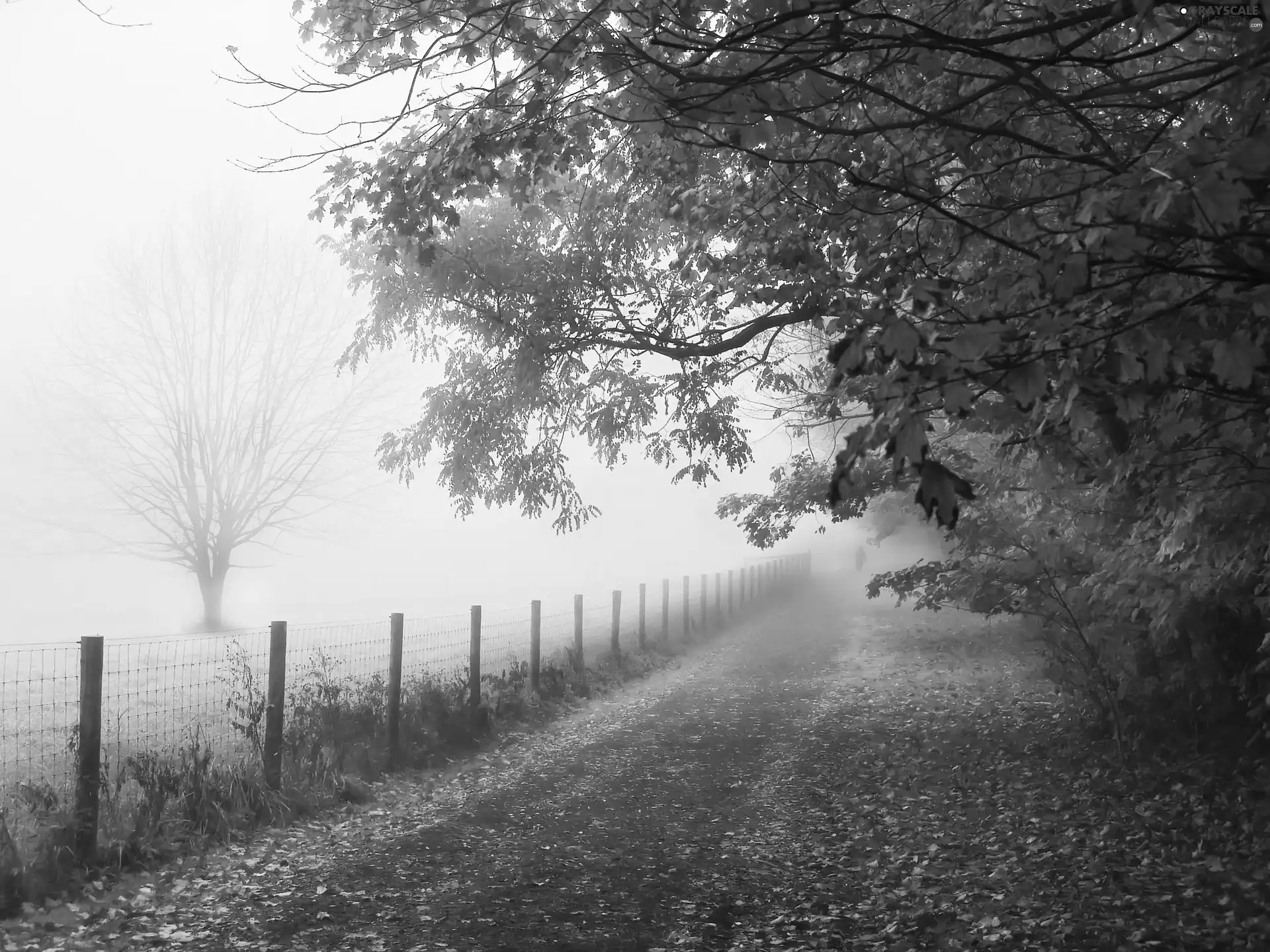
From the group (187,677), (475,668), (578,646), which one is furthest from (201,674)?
(578,646)

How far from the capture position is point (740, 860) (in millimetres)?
6629

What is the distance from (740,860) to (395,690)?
4810 millimetres

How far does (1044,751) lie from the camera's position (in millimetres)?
10016

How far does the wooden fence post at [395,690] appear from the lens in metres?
9.68

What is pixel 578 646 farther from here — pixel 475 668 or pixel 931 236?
pixel 931 236

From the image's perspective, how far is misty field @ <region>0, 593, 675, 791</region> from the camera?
862 centimetres

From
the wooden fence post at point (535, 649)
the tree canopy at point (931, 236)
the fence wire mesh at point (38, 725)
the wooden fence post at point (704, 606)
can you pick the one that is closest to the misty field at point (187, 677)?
the fence wire mesh at point (38, 725)

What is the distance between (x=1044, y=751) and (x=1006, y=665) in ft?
27.2

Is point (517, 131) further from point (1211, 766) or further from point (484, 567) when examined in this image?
point (484, 567)

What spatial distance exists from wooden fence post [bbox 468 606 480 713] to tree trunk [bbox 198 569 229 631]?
17.6 meters

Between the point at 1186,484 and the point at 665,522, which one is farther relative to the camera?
the point at 665,522

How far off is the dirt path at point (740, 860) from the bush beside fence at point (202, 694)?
1173mm

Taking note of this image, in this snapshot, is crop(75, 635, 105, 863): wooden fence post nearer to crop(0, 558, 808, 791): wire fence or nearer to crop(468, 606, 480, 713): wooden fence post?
crop(0, 558, 808, 791): wire fence

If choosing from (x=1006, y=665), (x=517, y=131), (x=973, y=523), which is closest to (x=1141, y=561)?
(x=973, y=523)
